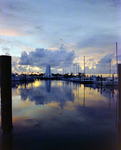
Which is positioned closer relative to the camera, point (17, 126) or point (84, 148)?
point (84, 148)

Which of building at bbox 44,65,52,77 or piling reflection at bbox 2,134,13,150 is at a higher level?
building at bbox 44,65,52,77

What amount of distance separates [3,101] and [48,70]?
137 m

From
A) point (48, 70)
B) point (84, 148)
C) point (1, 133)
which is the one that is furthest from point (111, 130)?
point (48, 70)

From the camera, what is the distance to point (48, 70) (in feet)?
483

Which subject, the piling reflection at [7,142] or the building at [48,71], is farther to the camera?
the building at [48,71]

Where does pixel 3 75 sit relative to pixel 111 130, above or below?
above

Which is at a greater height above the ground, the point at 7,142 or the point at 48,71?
the point at 48,71

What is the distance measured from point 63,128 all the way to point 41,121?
5.23ft

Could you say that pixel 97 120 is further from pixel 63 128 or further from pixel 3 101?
pixel 3 101

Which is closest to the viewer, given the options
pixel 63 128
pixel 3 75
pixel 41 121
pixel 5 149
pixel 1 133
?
pixel 5 149

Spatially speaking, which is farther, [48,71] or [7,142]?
[48,71]

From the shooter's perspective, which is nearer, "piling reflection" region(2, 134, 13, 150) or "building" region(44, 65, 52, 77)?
"piling reflection" region(2, 134, 13, 150)

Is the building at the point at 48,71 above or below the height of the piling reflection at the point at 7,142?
above

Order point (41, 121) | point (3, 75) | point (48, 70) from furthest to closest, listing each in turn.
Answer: point (48, 70) → point (3, 75) → point (41, 121)
